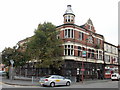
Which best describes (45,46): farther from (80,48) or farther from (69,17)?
(80,48)

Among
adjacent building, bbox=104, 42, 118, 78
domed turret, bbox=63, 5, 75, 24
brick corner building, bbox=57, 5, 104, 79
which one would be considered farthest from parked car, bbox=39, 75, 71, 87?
adjacent building, bbox=104, 42, 118, 78

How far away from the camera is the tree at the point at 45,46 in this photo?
2805 cm

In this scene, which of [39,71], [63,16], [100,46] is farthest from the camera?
[100,46]

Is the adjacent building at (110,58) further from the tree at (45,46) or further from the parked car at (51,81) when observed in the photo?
the parked car at (51,81)

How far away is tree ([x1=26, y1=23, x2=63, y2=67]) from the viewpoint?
92.0ft

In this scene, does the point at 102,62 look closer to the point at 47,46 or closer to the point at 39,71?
the point at 39,71

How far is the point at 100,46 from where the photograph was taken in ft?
136

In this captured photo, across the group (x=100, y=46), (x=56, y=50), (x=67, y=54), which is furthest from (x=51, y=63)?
(x=100, y=46)

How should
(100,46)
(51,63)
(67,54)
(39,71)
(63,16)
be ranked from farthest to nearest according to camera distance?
1. (100,46)
2. (39,71)
3. (63,16)
4. (67,54)
5. (51,63)

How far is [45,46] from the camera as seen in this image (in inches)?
1121

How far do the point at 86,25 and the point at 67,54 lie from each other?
365 inches

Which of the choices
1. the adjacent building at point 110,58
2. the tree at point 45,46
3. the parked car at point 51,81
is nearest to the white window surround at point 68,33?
the tree at point 45,46

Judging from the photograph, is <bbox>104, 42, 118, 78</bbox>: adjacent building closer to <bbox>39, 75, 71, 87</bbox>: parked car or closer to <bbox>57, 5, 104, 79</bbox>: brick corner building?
<bbox>57, 5, 104, 79</bbox>: brick corner building

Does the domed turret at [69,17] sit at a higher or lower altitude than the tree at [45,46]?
higher
